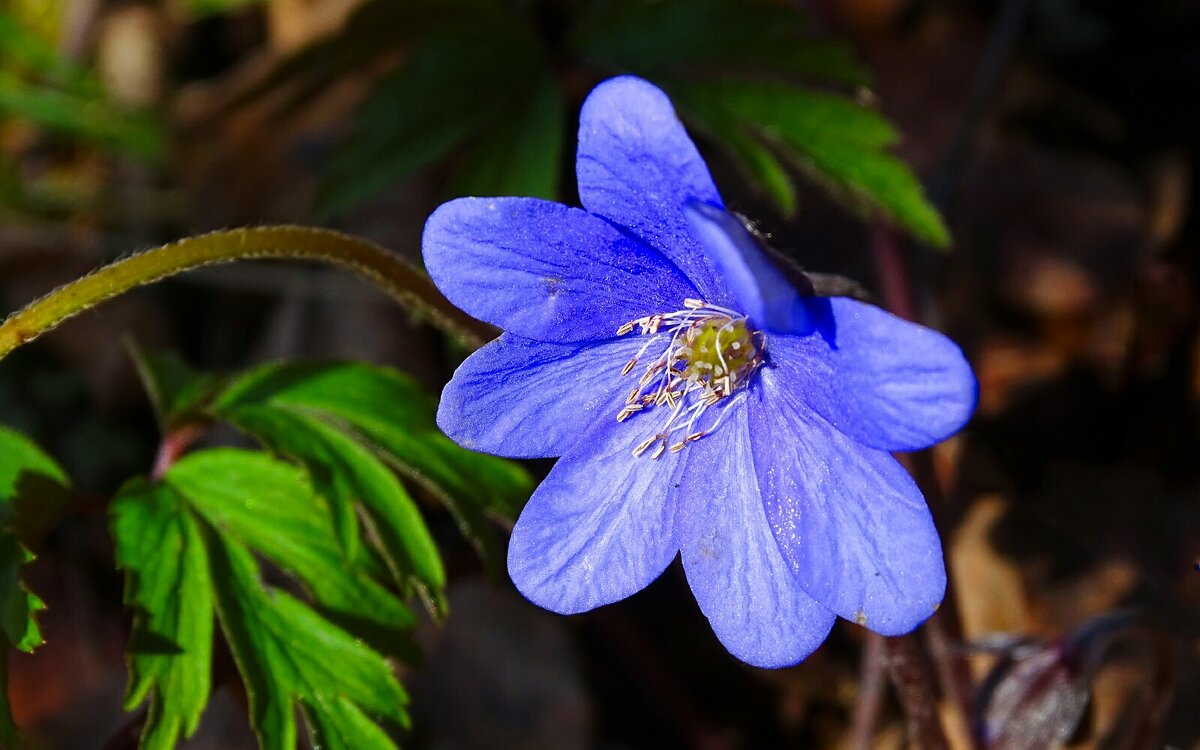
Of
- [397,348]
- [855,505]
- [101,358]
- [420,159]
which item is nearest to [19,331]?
[420,159]

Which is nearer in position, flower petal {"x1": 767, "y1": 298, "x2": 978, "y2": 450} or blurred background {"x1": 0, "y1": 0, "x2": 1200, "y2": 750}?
flower petal {"x1": 767, "y1": 298, "x2": 978, "y2": 450}

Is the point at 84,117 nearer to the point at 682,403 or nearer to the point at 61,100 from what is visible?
the point at 61,100

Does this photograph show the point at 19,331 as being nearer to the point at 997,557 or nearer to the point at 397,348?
the point at 397,348

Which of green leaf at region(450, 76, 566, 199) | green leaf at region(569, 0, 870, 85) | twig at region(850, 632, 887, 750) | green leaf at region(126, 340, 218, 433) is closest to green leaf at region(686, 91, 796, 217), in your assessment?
green leaf at region(569, 0, 870, 85)

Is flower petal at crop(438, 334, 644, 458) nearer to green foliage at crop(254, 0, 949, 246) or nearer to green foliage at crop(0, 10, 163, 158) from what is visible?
green foliage at crop(254, 0, 949, 246)

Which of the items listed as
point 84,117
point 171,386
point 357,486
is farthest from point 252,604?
point 84,117

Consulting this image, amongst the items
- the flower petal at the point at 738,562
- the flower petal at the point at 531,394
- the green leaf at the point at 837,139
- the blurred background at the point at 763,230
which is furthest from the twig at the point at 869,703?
the flower petal at the point at 531,394

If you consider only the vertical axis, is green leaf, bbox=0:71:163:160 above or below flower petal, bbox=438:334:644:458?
above

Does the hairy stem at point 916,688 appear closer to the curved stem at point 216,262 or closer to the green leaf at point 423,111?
the curved stem at point 216,262
